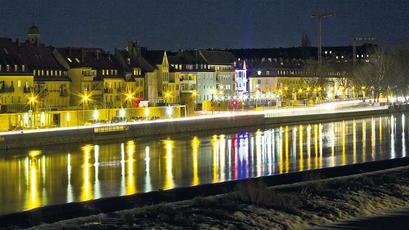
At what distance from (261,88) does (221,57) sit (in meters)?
15.5

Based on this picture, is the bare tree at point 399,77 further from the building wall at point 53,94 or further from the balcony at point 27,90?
the balcony at point 27,90

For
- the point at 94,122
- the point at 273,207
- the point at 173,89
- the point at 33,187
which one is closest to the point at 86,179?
the point at 33,187

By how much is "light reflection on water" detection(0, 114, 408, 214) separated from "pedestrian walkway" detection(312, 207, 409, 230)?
9192mm

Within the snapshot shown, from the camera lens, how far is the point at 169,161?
3756 centimetres

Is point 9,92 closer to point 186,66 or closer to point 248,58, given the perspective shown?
point 186,66

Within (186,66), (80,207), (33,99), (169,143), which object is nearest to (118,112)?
(33,99)

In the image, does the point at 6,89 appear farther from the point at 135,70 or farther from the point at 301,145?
the point at 301,145

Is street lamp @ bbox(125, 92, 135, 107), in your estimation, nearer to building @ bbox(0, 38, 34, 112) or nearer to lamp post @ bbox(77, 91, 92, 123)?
lamp post @ bbox(77, 91, 92, 123)

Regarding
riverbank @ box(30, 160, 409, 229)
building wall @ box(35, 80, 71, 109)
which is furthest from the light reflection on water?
building wall @ box(35, 80, 71, 109)

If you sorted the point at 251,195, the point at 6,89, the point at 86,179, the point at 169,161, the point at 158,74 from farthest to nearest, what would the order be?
the point at 158,74 → the point at 6,89 → the point at 169,161 → the point at 86,179 → the point at 251,195

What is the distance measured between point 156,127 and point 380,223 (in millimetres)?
40762

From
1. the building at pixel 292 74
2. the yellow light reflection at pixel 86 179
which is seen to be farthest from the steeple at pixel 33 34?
the building at pixel 292 74

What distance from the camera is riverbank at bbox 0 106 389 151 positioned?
156 ft

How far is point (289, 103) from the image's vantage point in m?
98.1
